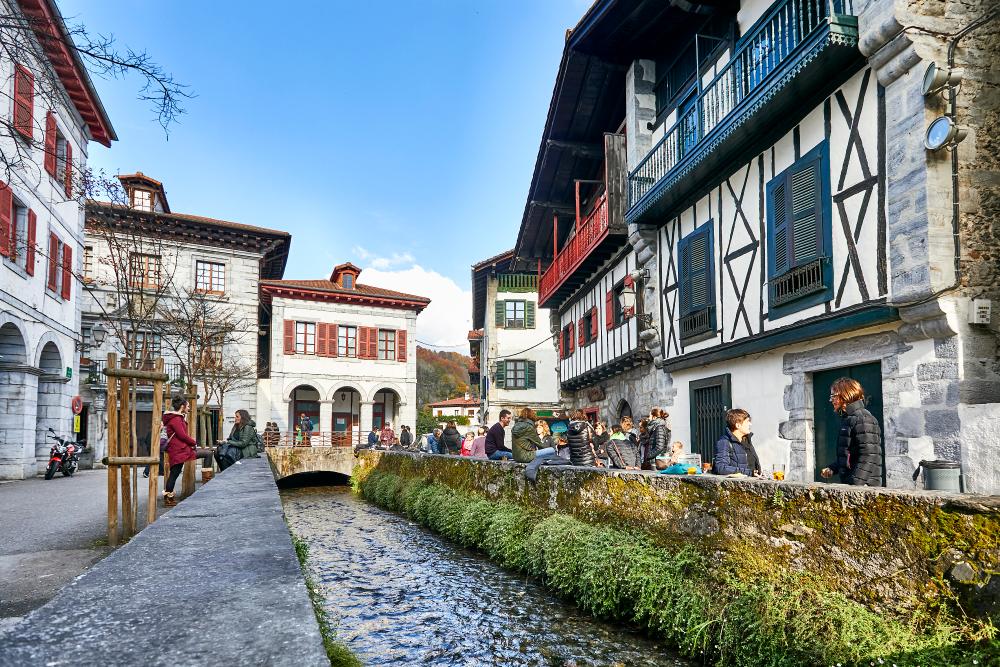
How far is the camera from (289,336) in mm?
29516

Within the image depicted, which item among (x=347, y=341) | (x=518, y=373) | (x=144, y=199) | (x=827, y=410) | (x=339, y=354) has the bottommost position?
(x=827, y=410)

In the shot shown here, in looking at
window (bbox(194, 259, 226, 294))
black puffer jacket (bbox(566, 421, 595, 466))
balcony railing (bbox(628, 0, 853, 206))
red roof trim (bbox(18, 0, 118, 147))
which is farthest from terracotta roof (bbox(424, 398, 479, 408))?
black puffer jacket (bbox(566, 421, 595, 466))

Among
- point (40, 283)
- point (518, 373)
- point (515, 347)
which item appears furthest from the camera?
point (515, 347)

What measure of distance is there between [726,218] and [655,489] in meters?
5.64

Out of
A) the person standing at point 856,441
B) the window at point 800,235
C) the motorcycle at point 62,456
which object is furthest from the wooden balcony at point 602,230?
the motorcycle at point 62,456

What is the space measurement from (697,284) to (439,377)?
60110 mm

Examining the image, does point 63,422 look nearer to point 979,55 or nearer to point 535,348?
point 535,348

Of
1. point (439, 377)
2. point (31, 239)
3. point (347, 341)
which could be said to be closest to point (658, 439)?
point (31, 239)

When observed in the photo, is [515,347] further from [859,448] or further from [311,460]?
[859,448]

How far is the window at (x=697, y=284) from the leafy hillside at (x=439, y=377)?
51.0 metres

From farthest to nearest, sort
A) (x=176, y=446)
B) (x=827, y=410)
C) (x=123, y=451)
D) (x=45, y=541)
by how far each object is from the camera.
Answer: (x=176, y=446) → (x=827, y=410) → (x=123, y=451) → (x=45, y=541)

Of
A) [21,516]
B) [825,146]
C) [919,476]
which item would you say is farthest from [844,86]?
[21,516]

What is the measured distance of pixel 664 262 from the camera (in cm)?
1203

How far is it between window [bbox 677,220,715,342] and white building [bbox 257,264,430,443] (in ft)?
69.0
